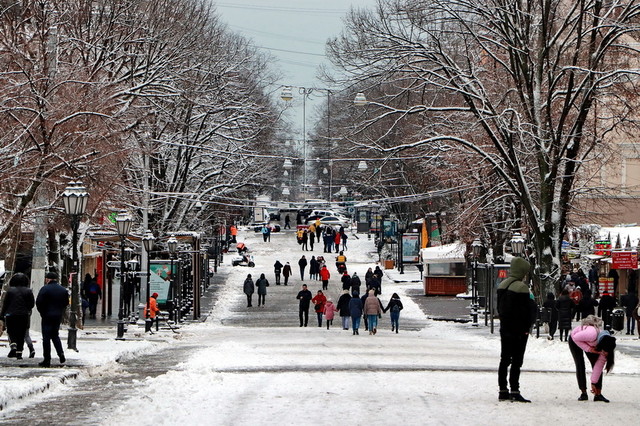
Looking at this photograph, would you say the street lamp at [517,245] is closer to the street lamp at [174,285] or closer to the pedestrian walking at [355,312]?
the pedestrian walking at [355,312]

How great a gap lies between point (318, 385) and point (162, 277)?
25436mm

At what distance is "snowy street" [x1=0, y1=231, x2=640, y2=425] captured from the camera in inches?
484

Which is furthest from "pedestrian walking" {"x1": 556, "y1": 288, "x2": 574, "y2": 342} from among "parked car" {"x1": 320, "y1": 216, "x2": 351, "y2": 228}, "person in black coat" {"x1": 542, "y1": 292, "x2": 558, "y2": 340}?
"parked car" {"x1": 320, "y1": 216, "x2": 351, "y2": 228}

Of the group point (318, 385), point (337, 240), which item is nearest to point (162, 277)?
point (318, 385)

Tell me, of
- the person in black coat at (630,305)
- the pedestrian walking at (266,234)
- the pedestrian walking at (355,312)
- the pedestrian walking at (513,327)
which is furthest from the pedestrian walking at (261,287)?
the pedestrian walking at (513,327)

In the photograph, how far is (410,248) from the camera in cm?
6881

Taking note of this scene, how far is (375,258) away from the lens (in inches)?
3140

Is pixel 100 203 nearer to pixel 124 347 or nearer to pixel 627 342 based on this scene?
pixel 124 347

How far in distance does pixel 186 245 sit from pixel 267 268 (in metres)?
24.1

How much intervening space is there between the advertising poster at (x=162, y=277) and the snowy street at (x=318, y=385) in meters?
8.60

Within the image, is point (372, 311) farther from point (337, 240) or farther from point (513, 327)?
point (337, 240)

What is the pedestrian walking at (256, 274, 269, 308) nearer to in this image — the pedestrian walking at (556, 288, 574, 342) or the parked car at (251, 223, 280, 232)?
the pedestrian walking at (556, 288, 574, 342)

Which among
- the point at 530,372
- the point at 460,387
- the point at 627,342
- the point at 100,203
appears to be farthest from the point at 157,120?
the point at 460,387

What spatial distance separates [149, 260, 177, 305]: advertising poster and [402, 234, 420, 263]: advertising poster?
1108 inches
